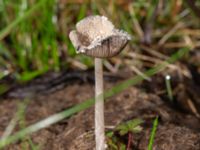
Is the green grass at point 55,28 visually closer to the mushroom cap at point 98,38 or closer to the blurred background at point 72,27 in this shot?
the blurred background at point 72,27

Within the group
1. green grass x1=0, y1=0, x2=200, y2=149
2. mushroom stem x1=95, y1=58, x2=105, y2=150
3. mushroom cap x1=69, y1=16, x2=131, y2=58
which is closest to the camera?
mushroom cap x1=69, y1=16, x2=131, y2=58

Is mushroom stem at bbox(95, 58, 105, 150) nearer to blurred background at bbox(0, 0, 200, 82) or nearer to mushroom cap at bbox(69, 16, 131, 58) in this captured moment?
Result: mushroom cap at bbox(69, 16, 131, 58)

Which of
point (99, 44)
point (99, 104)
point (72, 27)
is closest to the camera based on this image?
point (99, 44)

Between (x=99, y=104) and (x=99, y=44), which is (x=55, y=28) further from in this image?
(x=99, y=44)

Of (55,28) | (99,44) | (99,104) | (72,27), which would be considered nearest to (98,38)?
(99,44)

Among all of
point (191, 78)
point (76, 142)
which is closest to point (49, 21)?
point (191, 78)

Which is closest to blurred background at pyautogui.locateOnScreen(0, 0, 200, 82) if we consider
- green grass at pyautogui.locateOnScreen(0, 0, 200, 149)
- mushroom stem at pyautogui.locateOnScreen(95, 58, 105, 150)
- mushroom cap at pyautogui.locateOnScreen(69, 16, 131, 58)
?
green grass at pyautogui.locateOnScreen(0, 0, 200, 149)
